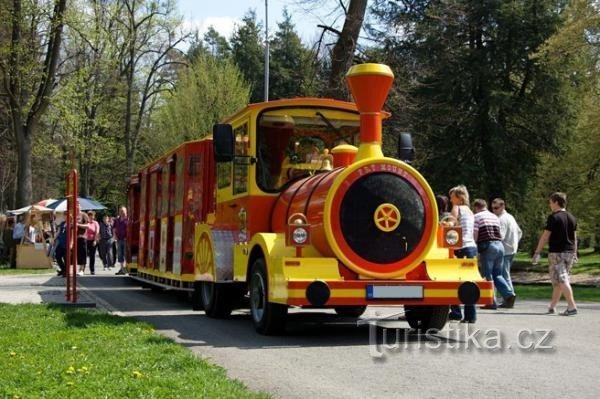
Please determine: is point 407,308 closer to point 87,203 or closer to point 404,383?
point 404,383

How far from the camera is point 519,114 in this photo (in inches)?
1403

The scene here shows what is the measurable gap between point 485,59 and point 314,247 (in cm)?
2715

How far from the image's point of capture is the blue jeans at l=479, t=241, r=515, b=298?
1298cm

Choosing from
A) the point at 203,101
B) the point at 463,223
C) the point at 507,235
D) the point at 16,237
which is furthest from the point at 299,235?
the point at 203,101

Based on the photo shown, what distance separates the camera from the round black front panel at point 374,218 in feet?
30.8

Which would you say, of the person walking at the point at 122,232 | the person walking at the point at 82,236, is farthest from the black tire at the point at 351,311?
the person walking at the point at 122,232

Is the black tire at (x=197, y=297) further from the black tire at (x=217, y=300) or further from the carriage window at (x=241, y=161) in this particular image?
the carriage window at (x=241, y=161)

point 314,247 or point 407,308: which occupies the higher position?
point 314,247

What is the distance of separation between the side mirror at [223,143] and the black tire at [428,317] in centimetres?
292

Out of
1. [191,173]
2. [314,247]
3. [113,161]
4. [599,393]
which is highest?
[113,161]

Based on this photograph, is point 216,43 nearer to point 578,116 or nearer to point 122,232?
point 578,116

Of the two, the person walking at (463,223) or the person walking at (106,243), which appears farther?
the person walking at (106,243)

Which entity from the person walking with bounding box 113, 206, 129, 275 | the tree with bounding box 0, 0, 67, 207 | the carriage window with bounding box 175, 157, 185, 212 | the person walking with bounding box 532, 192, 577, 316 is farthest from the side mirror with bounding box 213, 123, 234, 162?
the tree with bounding box 0, 0, 67, 207

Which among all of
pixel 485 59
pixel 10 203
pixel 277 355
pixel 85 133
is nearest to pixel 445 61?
pixel 485 59
